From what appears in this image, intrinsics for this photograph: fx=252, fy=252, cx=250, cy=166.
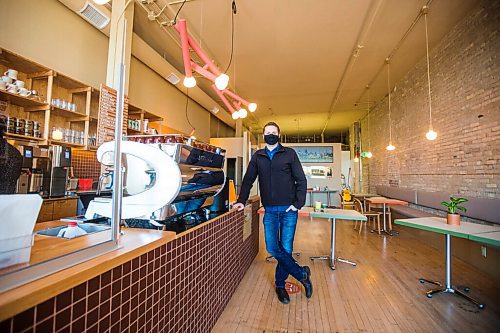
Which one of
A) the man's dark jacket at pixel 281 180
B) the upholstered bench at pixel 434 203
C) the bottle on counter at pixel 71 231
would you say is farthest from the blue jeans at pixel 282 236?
the upholstered bench at pixel 434 203

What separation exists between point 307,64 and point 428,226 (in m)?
4.73

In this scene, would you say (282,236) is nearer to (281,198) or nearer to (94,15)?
(281,198)

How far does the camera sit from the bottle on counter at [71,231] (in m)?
1.46

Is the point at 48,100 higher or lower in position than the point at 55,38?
lower

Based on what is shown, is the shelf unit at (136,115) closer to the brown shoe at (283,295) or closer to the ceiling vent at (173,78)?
the ceiling vent at (173,78)

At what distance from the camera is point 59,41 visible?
373 centimetres

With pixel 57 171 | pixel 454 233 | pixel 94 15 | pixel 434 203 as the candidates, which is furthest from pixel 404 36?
pixel 57 171

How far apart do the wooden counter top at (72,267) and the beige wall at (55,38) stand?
3341 mm

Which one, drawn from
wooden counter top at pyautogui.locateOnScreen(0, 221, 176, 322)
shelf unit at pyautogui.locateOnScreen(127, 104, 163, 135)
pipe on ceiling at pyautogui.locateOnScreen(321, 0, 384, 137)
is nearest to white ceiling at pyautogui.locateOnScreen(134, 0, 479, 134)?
pipe on ceiling at pyautogui.locateOnScreen(321, 0, 384, 137)

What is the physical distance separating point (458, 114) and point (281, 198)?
456 centimetres

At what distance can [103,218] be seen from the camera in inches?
70.3

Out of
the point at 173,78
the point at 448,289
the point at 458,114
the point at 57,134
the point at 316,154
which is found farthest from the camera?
the point at 316,154

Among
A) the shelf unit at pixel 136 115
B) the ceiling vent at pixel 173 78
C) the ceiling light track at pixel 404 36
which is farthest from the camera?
the ceiling vent at pixel 173 78

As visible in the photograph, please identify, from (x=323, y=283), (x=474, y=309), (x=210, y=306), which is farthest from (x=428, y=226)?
(x=210, y=306)
